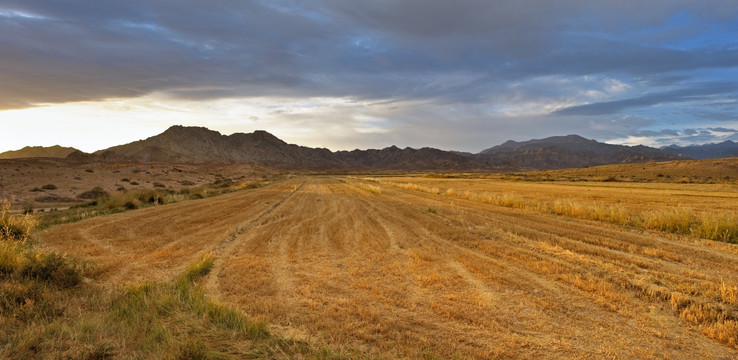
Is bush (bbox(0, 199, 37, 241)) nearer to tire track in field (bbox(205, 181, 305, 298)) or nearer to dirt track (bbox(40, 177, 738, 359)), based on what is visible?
dirt track (bbox(40, 177, 738, 359))

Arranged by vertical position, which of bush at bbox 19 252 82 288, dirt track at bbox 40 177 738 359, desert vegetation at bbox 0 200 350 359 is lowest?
dirt track at bbox 40 177 738 359

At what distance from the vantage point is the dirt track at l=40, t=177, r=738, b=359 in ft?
14.7

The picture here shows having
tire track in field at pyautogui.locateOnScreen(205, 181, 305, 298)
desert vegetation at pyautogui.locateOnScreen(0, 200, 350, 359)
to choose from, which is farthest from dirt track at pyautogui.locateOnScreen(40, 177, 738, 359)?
desert vegetation at pyautogui.locateOnScreen(0, 200, 350, 359)

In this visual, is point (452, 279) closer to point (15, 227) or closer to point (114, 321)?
point (114, 321)

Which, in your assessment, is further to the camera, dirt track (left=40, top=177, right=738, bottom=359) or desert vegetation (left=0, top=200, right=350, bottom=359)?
dirt track (left=40, top=177, right=738, bottom=359)

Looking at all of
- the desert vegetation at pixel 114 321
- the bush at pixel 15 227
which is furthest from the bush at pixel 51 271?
the bush at pixel 15 227

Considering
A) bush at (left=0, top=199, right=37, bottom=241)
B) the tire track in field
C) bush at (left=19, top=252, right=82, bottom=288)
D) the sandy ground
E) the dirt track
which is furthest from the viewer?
the sandy ground

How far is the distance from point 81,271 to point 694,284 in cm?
1129

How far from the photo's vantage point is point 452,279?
6.96m

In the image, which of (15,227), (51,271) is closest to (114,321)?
(51,271)

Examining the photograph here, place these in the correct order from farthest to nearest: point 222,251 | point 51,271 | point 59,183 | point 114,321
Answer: point 59,183 < point 222,251 < point 51,271 < point 114,321

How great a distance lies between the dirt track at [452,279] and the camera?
449 cm

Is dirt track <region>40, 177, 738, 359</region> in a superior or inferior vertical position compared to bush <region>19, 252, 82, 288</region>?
inferior

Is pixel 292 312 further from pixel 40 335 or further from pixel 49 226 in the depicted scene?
pixel 49 226
